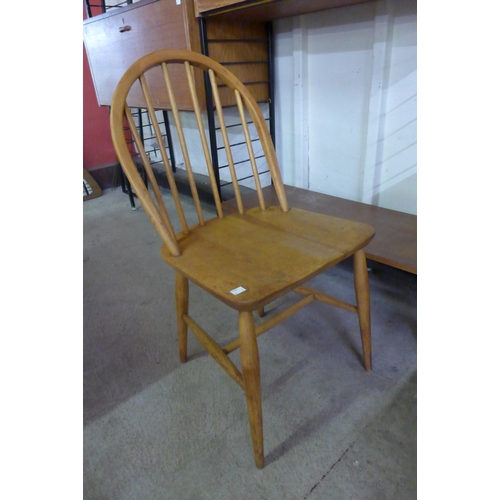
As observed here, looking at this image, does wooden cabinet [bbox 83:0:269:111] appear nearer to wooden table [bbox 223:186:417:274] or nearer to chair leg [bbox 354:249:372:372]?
wooden table [bbox 223:186:417:274]

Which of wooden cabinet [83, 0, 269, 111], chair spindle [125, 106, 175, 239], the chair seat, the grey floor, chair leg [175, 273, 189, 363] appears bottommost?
the grey floor

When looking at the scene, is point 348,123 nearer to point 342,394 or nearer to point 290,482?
point 342,394

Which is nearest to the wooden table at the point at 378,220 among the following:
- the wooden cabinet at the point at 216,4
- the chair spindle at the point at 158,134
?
the chair spindle at the point at 158,134

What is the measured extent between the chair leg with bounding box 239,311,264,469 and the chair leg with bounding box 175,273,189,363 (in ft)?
0.99

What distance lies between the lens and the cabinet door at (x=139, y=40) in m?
1.35

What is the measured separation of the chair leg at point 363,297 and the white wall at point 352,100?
67cm

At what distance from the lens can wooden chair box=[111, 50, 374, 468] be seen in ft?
2.34

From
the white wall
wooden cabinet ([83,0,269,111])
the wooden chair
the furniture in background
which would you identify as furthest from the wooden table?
wooden cabinet ([83,0,269,111])

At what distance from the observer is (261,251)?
2.69ft

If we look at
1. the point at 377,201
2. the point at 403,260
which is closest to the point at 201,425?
the point at 403,260

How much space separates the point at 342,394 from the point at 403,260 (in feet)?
1.43
